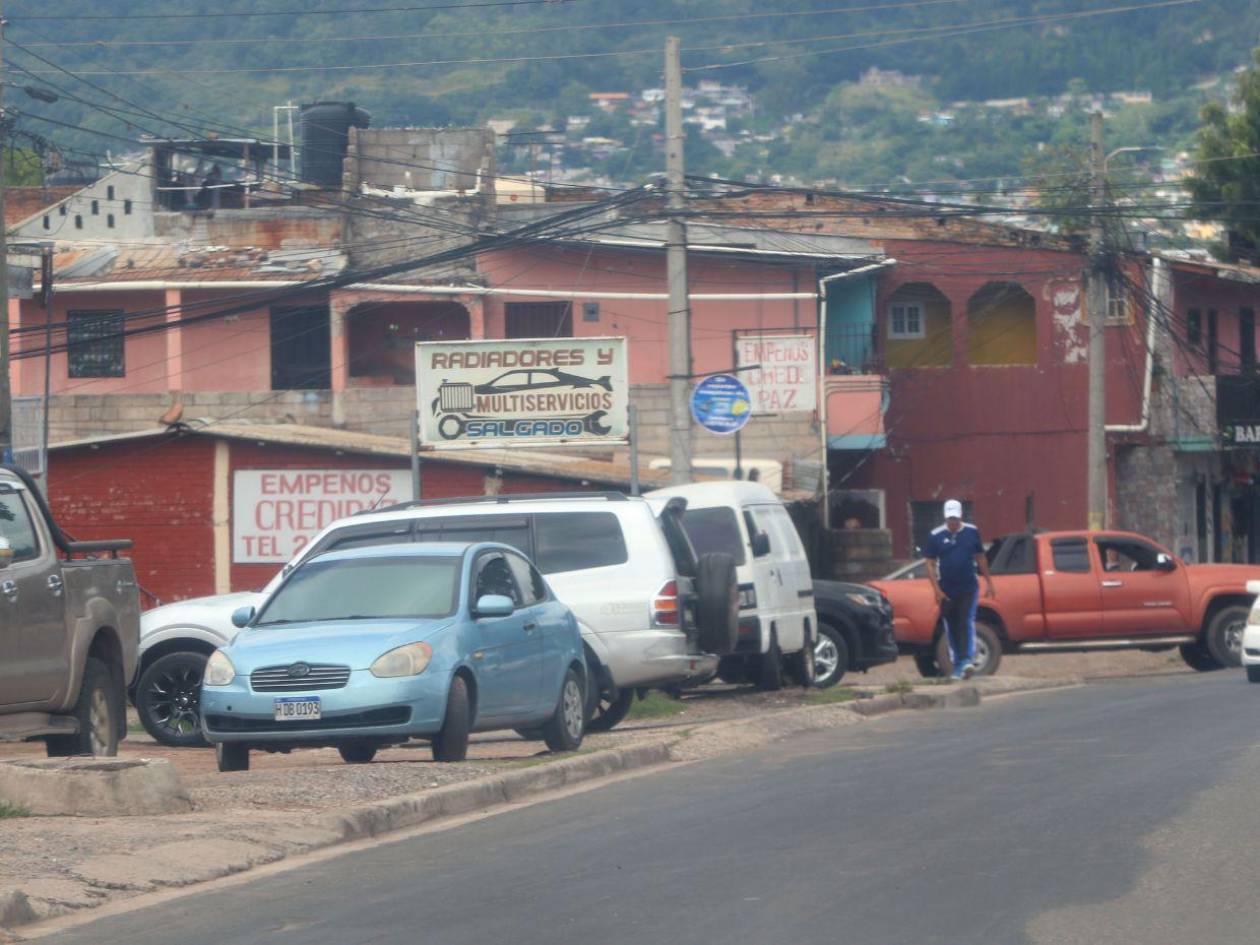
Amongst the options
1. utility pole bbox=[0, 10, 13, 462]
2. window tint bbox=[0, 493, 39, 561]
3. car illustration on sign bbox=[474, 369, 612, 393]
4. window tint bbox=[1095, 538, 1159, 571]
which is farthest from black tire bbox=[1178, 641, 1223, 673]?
window tint bbox=[0, 493, 39, 561]

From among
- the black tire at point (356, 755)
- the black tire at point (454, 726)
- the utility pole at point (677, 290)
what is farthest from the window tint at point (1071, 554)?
the black tire at point (454, 726)

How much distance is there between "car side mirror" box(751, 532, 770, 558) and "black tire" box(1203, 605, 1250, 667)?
26.3ft

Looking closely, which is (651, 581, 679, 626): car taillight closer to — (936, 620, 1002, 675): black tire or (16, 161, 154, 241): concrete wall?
(936, 620, 1002, 675): black tire

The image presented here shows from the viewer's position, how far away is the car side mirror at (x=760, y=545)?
728 inches

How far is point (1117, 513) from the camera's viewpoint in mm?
37938

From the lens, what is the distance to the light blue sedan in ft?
37.9

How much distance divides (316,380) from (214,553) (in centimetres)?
867

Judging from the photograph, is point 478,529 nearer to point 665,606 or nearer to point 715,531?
point 665,606

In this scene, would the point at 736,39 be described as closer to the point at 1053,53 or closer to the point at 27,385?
the point at 1053,53

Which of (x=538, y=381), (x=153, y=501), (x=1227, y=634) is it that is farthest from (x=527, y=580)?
(x=153, y=501)

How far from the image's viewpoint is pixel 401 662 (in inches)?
455

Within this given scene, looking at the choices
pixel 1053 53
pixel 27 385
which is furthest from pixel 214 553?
pixel 1053 53

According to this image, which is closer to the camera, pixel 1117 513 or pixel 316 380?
pixel 316 380

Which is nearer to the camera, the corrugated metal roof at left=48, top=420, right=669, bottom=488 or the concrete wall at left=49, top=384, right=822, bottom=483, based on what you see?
the corrugated metal roof at left=48, top=420, right=669, bottom=488
